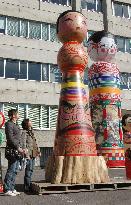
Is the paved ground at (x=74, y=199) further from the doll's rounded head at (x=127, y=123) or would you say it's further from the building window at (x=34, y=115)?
the building window at (x=34, y=115)

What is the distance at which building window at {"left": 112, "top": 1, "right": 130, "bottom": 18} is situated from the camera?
32500 millimetres

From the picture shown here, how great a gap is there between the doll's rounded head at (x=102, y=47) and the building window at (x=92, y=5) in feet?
54.9

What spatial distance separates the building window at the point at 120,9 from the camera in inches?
1280

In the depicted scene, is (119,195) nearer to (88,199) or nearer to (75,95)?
(88,199)

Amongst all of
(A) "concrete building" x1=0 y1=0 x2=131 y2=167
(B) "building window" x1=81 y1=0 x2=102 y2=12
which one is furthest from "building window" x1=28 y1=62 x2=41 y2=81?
(B) "building window" x1=81 y1=0 x2=102 y2=12

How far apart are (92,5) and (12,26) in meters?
8.38

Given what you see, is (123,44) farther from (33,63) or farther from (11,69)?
(11,69)

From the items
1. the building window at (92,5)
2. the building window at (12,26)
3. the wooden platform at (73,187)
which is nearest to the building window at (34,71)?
the building window at (12,26)

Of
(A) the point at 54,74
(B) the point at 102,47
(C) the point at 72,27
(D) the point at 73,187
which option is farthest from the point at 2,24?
(D) the point at 73,187

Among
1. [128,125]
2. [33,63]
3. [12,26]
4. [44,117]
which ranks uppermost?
[12,26]

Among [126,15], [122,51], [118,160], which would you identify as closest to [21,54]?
[122,51]

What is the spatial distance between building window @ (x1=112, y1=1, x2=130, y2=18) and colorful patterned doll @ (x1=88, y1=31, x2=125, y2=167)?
1878 centimetres

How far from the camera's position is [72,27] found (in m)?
10.3

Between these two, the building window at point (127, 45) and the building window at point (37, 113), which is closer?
the building window at point (37, 113)
